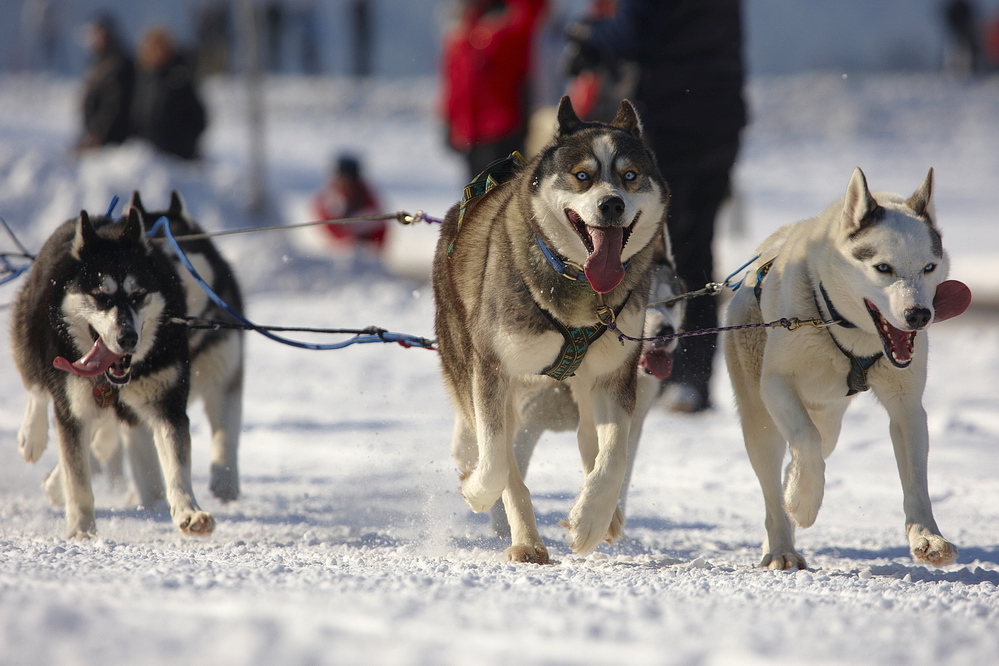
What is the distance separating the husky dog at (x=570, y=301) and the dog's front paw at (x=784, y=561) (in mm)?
442

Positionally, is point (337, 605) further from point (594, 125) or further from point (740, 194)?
point (740, 194)

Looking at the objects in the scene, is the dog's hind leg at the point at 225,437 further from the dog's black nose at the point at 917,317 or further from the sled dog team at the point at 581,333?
the dog's black nose at the point at 917,317

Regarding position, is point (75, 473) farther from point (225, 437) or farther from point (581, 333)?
point (581, 333)

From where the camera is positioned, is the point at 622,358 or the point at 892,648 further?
the point at 622,358

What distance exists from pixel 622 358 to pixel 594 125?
70cm

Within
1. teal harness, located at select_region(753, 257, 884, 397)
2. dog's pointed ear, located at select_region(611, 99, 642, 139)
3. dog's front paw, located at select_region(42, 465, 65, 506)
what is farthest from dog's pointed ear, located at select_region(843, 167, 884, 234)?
dog's front paw, located at select_region(42, 465, 65, 506)

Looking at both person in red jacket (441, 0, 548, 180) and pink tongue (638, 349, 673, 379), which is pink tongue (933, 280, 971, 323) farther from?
person in red jacket (441, 0, 548, 180)

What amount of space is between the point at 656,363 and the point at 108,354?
5.76 ft

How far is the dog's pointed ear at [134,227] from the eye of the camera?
349 cm

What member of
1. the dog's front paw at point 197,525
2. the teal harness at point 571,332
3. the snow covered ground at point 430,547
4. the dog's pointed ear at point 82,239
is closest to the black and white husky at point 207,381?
the snow covered ground at point 430,547

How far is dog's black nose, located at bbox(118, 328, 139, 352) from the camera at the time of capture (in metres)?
Answer: 3.21

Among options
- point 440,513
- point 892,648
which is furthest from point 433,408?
point 892,648

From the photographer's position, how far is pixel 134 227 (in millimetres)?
3514

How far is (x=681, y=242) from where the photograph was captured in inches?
203
